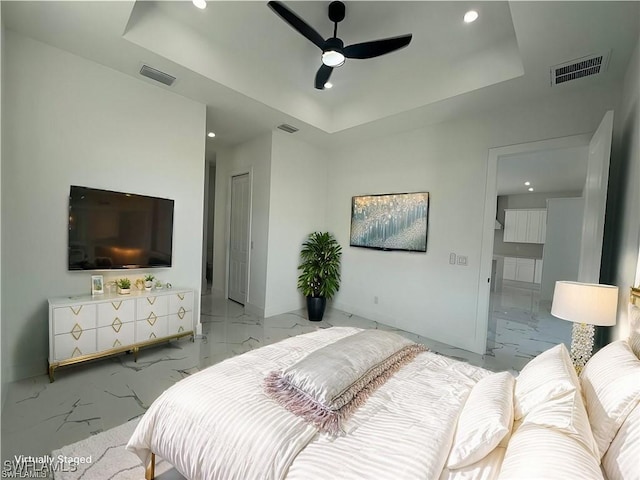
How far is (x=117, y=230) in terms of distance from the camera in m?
2.78

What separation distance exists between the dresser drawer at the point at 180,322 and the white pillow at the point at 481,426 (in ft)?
9.45

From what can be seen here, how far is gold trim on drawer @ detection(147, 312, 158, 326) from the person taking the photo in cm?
283

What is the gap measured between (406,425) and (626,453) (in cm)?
65

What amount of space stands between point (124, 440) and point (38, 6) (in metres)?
3.07

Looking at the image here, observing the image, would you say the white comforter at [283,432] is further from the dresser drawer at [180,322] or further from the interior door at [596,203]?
the dresser drawer at [180,322]

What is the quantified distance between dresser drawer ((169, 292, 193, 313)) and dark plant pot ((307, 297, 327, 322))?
1.72 m

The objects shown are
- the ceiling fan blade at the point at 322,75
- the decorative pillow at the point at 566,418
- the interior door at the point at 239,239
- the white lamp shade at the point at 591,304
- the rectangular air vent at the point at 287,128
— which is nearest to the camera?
the decorative pillow at the point at 566,418

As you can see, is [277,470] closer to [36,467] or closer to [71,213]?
[36,467]

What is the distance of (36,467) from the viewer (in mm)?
1543

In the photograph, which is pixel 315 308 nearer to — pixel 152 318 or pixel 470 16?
pixel 152 318

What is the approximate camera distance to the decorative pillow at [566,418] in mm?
872

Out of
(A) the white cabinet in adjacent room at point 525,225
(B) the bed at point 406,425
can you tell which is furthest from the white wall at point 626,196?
(A) the white cabinet in adjacent room at point 525,225

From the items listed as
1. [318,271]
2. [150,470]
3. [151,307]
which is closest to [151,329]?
[151,307]

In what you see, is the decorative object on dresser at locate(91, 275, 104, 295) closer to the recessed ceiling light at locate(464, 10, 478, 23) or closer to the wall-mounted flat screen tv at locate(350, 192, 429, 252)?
the wall-mounted flat screen tv at locate(350, 192, 429, 252)
